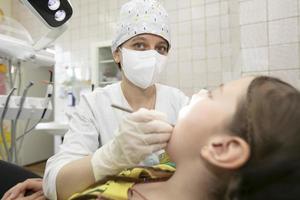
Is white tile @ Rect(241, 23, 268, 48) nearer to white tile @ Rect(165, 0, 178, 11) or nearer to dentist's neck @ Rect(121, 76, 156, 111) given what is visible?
dentist's neck @ Rect(121, 76, 156, 111)

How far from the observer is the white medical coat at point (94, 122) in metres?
0.91

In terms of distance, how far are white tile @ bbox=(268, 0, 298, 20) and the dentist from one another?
26.1 inches

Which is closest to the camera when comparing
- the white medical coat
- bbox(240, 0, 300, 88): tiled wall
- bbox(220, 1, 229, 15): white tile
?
the white medical coat

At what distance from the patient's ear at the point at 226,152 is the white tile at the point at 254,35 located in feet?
3.42

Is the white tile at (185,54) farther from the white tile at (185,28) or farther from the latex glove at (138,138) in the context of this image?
the latex glove at (138,138)

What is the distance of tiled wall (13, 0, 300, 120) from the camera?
1457 mm

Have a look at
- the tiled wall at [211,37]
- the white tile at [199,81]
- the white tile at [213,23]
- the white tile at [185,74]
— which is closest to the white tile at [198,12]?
the tiled wall at [211,37]

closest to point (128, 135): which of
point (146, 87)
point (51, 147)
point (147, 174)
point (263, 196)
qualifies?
point (147, 174)

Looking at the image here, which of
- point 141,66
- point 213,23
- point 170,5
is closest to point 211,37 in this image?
point 213,23

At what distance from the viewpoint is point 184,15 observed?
3162 mm

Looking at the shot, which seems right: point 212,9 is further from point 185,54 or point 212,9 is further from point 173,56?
point 173,56

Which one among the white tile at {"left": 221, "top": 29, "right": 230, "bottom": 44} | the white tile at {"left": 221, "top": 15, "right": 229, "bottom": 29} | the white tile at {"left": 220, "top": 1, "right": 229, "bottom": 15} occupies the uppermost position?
the white tile at {"left": 220, "top": 1, "right": 229, "bottom": 15}

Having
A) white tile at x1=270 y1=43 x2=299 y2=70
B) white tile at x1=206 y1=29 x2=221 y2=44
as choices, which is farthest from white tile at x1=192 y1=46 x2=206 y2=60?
white tile at x1=270 y1=43 x2=299 y2=70

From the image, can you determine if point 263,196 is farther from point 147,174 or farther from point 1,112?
point 1,112
